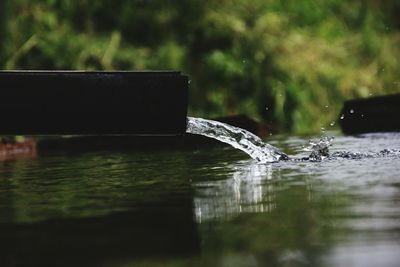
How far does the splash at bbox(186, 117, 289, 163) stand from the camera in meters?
7.15

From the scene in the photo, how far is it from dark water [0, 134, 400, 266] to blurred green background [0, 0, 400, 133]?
1004 centimetres

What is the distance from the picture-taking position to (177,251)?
309cm

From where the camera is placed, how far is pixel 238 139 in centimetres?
754

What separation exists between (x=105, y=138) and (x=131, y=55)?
21.4 ft

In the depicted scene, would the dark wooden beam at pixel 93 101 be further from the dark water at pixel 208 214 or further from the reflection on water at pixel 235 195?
the reflection on water at pixel 235 195

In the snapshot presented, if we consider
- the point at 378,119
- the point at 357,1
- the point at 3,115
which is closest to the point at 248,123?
the point at 378,119

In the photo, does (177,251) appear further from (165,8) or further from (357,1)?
(357,1)

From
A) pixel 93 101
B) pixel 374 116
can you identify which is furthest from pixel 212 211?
pixel 374 116

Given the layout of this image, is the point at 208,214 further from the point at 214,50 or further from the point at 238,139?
the point at 214,50

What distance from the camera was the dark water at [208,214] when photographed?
2975mm

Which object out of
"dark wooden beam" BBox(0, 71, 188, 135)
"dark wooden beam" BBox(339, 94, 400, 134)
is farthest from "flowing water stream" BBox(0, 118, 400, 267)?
"dark wooden beam" BBox(339, 94, 400, 134)

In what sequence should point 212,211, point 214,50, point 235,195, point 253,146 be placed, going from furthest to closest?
point 214,50, point 253,146, point 235,195, point 212,211

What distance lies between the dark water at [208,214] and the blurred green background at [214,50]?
32.9ft

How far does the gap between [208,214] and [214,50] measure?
14673mm
